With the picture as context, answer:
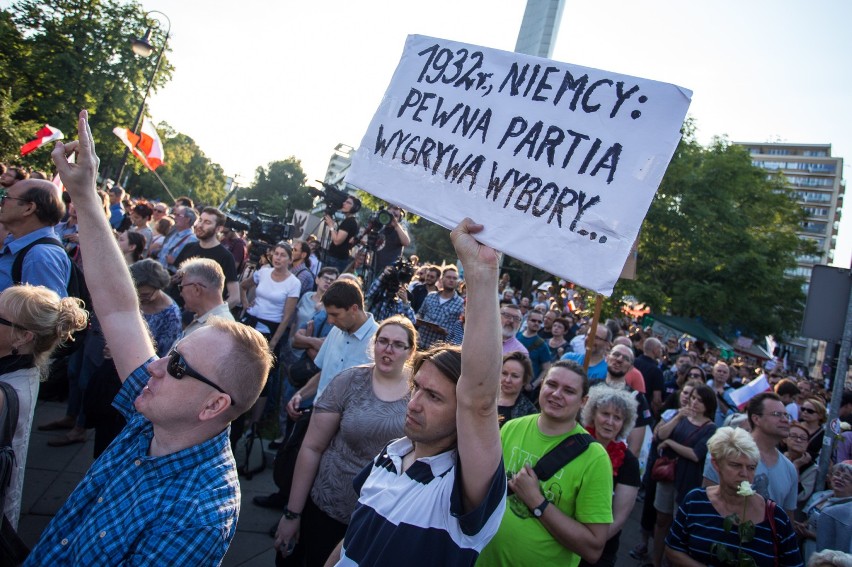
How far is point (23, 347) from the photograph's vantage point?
2549 mm

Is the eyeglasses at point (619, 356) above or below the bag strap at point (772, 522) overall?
above

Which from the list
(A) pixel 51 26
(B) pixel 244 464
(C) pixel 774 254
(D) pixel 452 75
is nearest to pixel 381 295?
(B) pixel 244 464

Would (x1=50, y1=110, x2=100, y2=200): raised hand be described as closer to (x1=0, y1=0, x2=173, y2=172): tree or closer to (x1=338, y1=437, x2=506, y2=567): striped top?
(x1=338, y1=437, x2=506, y2=567): striped top

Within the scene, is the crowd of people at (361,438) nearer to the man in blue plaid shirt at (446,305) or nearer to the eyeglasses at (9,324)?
the eyeglasses at (9,324)

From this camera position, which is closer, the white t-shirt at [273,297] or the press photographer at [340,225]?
the white t-shirt at [273,297]

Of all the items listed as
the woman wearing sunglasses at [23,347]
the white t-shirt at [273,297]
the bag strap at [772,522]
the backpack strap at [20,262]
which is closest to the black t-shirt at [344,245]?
the white t-shirt at [273,297]

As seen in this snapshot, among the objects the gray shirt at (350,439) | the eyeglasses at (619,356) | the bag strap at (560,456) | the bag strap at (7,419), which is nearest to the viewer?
→ the bag strap at (7,419)

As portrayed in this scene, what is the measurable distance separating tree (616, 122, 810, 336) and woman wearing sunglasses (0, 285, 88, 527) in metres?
27.2

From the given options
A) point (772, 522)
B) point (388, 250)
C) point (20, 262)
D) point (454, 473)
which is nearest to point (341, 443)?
point (454, 473)

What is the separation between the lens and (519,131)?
2.30 meters

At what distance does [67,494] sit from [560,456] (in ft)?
12.1

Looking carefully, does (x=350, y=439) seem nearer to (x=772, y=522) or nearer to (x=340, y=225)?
(x=772, y=522)

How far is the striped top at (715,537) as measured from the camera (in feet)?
10.7

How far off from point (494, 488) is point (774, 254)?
3943 centimetres
